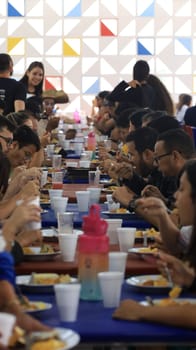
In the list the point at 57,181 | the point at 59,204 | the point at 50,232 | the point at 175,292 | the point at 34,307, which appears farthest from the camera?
the point at 57,181

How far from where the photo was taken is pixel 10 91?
8.24 meters

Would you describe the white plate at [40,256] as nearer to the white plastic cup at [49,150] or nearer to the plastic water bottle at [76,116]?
the white plastic cup at [49,150]

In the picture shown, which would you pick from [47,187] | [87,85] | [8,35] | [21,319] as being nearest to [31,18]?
[8,35]

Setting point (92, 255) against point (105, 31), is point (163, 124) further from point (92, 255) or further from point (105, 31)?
point (105, 31)

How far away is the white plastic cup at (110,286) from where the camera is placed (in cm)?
250

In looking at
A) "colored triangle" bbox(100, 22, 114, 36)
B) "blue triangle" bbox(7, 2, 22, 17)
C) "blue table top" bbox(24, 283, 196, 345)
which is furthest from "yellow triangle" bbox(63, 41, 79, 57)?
"blue table top" bbox(24, 283, 196, 345)

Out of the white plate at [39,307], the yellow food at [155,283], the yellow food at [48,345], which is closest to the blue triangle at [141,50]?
the yellow food at [155,283]

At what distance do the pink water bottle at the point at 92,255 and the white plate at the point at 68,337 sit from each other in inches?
19.2

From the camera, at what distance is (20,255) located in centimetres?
313

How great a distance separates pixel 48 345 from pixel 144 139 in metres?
3.81

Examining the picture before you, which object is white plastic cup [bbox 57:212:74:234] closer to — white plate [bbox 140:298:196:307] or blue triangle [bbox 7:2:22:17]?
white plate [bbox 140:298:196:307]

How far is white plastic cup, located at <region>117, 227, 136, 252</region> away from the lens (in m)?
3.39

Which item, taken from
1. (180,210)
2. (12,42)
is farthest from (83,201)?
(12,42)

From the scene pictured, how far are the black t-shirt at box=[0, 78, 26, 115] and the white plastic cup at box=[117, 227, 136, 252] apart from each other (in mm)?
4896
